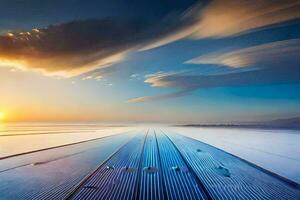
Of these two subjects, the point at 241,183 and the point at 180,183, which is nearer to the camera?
the point at 180,183

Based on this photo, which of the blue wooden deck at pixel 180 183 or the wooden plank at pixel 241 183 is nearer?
the blue wooden deck at pixel 180 183

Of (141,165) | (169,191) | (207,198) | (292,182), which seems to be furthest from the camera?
(141,165)

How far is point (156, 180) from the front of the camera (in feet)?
32.3

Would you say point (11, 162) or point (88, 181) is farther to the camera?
point (11, 162)

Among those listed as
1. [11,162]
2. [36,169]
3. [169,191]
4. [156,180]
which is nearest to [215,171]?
[156,180]

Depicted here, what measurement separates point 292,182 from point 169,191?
185 inches

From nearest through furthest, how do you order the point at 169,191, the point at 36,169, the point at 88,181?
the point at 169,191, the point at 88,181, the point at 36,169

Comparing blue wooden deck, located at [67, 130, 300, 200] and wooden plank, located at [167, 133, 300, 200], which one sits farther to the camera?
wooden plank, located at [167, 133, 300, 200]

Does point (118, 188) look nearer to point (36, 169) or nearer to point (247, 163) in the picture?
point (36, 169)

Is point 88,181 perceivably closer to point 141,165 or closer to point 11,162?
point 141,165

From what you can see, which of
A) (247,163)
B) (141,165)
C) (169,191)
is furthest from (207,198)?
(247,163)

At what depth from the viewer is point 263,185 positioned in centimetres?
970

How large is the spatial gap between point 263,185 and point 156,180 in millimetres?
3540

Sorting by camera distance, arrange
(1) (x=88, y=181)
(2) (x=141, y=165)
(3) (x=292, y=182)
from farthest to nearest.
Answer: (2) (x=141, y=165) < (3) (x=292, y=182) < (1) (x=88, y=181)
